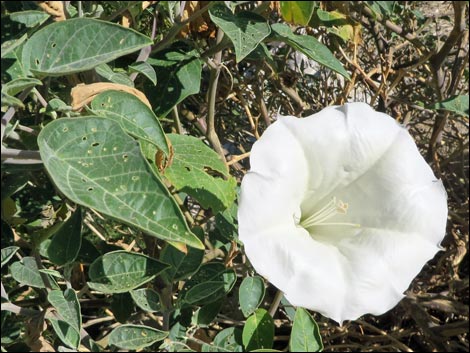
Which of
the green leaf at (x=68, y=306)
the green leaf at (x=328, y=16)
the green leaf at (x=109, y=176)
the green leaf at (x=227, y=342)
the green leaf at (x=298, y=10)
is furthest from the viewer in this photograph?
the green leaf at (x=328, y=16)

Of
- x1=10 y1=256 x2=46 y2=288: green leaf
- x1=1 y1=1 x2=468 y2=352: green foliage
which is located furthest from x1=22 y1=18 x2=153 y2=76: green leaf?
x1=10 y1=256 x2=46 y2=288: green leaf

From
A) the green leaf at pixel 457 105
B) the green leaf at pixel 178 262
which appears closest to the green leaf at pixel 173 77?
the green leaf at pixel 178 262

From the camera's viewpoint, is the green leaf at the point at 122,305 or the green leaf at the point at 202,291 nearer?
the green leaf at the point at 202,291

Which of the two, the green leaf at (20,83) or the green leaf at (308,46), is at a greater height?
the green leaf at (20,83)

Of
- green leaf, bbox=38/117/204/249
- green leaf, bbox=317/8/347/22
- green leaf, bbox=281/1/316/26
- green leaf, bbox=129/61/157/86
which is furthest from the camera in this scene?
green leaf, bbox=317/8/347/22

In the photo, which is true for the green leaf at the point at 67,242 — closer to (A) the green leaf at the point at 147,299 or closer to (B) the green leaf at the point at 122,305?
(A) the green leaf at the point at 147,299

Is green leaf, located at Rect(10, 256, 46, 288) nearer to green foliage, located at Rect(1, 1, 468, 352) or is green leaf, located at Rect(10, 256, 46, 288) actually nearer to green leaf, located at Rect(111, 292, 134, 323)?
green foliage, located at Rect(1, 1, 468, 352)
